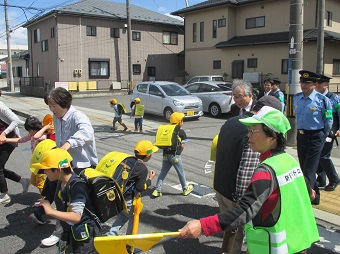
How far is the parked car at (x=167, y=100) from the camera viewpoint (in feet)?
43.3

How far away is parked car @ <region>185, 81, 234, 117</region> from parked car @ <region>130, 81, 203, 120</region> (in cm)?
111

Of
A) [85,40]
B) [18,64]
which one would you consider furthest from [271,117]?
[18,64]

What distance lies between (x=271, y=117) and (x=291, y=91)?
6604mm

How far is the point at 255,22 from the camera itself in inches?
1000

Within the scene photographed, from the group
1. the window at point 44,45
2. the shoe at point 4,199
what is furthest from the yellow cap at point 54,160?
Answer: the window at point 44,45

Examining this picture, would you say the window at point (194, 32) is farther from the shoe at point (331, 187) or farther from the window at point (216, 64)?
the shoe at point (331, 187)

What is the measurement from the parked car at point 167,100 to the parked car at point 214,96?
1115 millimetres

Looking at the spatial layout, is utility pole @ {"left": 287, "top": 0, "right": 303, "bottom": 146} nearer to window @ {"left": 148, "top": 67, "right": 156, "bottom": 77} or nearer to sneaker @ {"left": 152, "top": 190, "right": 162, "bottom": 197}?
sneaker @ {"left": 152, "top": 190, "right": 162, "bottom": 197}

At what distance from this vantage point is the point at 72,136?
139 inches

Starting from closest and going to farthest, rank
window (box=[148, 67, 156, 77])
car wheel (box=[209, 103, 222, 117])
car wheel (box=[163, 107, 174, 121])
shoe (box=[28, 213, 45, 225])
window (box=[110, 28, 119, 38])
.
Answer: shoe (box=[28, 213, 45, 225]), car wheel (box=[163, 107, 174, 121]), car wheel (box=[209, 103, 222, 117]), window (box=[110, 28, 119, 38]), window (box=[148, 67, 156, 77])

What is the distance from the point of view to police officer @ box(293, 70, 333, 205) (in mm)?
4605

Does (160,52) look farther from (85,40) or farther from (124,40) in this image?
(85,40)

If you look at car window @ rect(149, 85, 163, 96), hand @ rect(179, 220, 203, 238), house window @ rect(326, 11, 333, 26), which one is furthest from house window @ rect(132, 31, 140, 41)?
hand @ rect(179, 220, 203, 238)

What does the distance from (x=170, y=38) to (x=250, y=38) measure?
429 inches
